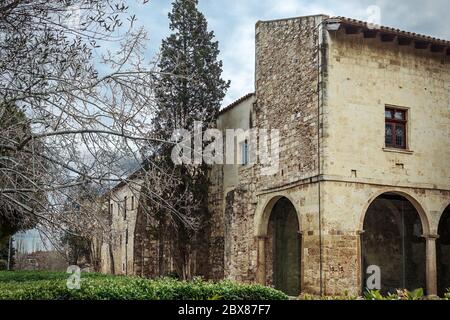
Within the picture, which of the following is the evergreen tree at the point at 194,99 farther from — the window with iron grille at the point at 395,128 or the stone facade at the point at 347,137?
the window with iron grille at the point at 395,128

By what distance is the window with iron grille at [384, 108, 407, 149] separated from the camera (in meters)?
16.5

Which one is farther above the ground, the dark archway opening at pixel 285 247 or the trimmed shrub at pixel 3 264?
the dark archway opening at pixel 285 247

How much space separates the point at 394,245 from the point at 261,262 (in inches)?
193

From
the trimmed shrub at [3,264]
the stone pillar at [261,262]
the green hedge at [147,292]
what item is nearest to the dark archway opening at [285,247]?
the stone pillar at [261,262]

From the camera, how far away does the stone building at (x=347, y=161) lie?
1553 centimetres

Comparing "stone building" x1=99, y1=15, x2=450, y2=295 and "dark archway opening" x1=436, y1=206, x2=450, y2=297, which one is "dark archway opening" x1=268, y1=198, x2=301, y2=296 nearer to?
"stone building" x1=99, y1=15, x2=450, y2=295

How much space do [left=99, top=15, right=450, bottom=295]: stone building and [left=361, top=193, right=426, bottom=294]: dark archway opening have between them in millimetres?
35

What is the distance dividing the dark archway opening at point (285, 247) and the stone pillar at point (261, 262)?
290 mm

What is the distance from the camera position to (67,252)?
8023mm

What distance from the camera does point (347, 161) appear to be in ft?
51.5

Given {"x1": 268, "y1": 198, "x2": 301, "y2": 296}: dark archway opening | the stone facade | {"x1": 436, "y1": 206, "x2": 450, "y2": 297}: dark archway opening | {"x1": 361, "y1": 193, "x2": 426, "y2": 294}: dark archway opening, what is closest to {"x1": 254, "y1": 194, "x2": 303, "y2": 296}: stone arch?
{"x1": 268, "y1": 198, "x2": 301, "y2": 296}: dark archway opening

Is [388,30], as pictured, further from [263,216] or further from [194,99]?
[194,99]
